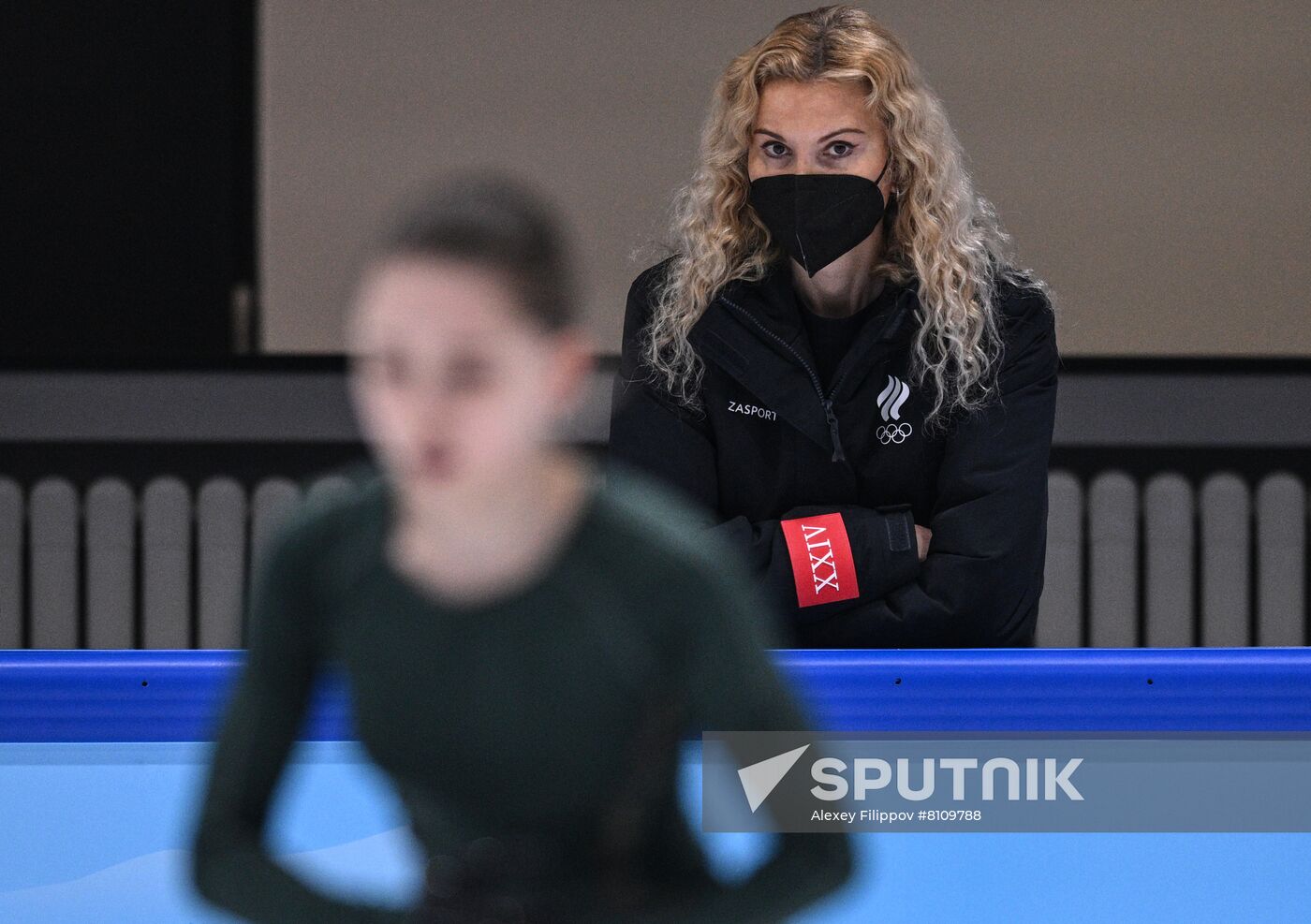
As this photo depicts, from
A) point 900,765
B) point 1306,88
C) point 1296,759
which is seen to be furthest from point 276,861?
point 1306,88

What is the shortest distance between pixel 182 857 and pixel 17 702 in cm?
81

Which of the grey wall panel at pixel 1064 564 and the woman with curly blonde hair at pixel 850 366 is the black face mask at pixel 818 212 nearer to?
the woman with curly blonde hair at pixel 850 366

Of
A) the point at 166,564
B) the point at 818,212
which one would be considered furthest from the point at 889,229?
the point at 166,564

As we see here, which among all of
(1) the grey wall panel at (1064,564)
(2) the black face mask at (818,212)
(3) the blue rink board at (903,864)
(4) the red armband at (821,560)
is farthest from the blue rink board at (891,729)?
(1) the grey wall panel at (1064,564)

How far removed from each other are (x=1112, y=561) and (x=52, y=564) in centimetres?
270

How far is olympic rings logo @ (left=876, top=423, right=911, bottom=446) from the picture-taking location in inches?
66.5

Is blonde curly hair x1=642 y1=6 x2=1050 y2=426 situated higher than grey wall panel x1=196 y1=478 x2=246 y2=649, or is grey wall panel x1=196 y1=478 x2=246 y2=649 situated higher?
blonde curly hair x1=642 y1=6 x2=1050 y2=426

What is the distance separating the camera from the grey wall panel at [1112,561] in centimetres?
403

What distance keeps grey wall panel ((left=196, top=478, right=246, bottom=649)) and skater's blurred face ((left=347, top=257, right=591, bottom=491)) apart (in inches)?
143

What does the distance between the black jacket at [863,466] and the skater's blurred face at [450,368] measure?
114cm

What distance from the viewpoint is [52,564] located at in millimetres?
4043

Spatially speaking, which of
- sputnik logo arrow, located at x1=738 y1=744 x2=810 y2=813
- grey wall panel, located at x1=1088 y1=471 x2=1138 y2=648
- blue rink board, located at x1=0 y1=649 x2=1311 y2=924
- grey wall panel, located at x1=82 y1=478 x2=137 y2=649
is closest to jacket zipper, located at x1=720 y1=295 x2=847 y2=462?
blue rink board, located at x1=0 y1=649 x2=1311 y2=924

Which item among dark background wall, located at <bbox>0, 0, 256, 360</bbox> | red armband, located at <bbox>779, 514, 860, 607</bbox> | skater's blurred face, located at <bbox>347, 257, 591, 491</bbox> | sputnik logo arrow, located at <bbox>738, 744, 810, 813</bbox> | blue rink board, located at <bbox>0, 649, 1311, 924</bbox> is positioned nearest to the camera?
skater's blurred face, located at <bbox>347, 257, 591, 491</bbox>

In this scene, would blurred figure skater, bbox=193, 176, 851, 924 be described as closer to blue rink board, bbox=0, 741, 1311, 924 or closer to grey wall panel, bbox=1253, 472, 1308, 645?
blue rink board, bbox=0, 741, 1311, 924
